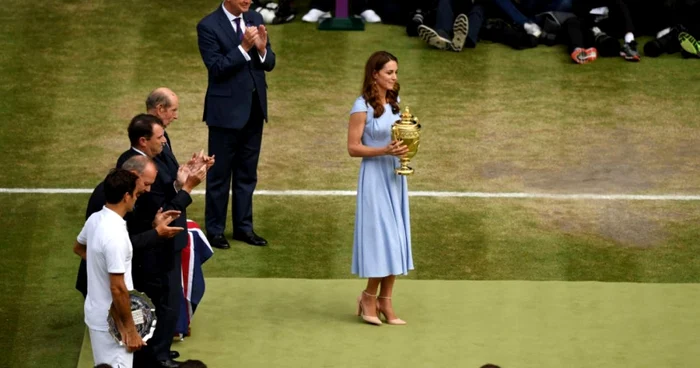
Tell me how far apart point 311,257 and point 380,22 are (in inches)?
265

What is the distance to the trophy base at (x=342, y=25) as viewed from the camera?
61.8ft

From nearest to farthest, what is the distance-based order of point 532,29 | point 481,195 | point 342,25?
point 481,195, point 532,29, point 342,25

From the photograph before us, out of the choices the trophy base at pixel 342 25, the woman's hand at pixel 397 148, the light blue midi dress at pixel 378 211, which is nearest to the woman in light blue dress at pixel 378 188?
the light blue midi dress at pixel 378 211

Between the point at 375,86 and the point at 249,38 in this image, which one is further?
the point at 249,38

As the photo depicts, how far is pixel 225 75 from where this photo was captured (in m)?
13.0

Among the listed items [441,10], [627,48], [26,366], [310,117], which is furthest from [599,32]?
[26,366]

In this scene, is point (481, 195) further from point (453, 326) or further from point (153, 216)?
point (153, 216)

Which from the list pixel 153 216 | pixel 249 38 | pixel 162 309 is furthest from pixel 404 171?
pixel 249 38

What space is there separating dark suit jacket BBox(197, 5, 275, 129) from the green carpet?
1507mm

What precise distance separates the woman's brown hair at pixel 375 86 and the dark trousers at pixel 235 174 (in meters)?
2.28

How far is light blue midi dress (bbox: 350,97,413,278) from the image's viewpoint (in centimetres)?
1104

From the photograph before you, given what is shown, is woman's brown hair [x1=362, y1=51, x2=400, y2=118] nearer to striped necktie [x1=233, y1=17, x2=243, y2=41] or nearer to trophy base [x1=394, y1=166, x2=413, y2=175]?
trophy base [x1=394, y1=166, x2=413, y2=175]

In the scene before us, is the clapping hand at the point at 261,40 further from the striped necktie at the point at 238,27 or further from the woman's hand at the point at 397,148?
the woman's hand at the point at 397,148

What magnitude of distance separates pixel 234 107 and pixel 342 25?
6056mm
